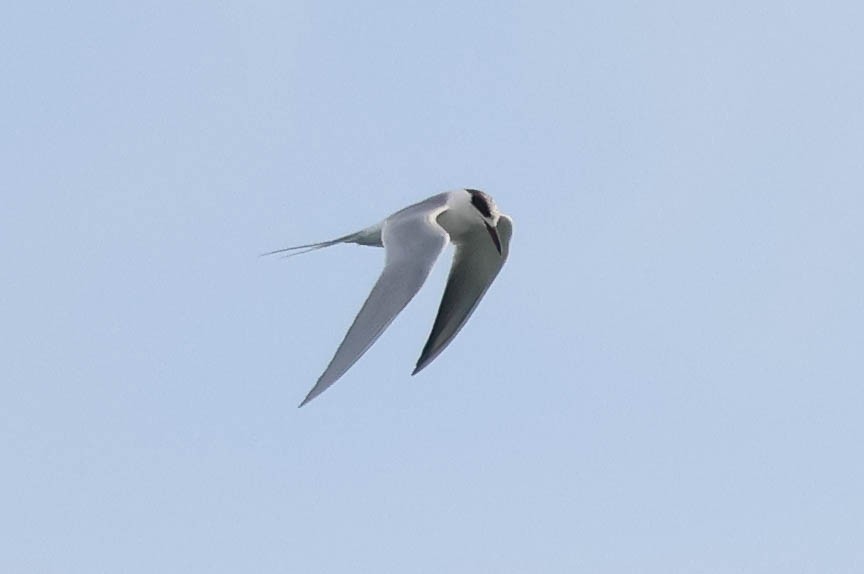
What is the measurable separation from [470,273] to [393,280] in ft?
14.0

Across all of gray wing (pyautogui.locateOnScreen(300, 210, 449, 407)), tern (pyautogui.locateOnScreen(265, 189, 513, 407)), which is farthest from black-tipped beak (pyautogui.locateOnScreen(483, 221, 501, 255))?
gray wing (pyautogui.locateOnScreen(300, 210, 449, 407))

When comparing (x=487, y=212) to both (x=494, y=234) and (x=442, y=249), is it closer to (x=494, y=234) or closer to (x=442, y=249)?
(x=494, y=234)

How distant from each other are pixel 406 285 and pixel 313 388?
8.93 ft

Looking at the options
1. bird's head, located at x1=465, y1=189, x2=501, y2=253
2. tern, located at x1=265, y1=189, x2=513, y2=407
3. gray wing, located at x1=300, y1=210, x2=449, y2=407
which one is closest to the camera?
gray wing, located at x1=300, y1=210, x2=449, y2=407

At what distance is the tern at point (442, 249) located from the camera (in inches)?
712

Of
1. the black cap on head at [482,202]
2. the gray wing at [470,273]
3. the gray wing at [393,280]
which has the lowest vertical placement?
the gray wing at [393,280]

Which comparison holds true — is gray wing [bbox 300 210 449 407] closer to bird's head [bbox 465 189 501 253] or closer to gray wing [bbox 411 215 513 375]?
bird's head [bbox 465 189 501 253]

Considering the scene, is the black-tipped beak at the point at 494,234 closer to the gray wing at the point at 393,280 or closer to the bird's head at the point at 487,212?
the bird's head at the point at 487,212

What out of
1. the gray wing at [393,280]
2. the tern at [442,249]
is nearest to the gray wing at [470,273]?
the tern at [442,249]

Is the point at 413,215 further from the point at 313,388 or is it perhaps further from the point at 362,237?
the point at 313,388

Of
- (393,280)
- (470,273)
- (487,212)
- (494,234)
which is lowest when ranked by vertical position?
(393,280)

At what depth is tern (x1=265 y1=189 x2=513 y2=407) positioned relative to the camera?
59.3 feet

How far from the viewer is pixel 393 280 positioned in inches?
707

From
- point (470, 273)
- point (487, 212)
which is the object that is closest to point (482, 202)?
point (487, 212)
